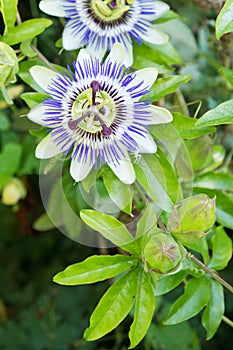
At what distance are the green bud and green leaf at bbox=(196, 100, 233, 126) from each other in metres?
0.16

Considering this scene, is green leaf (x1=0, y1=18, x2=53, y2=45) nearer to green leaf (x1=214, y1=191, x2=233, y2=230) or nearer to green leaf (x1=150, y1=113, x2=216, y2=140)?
green leaf (x1=150, y1=113, x2=216, y2=140)

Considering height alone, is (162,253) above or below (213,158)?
above

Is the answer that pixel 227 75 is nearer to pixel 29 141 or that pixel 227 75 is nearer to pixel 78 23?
pixel 78 23

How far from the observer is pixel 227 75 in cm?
90

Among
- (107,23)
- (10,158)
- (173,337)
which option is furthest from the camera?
(173,337)

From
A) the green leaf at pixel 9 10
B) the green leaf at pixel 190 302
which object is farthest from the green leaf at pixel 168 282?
the green leaf at pixel 9 10

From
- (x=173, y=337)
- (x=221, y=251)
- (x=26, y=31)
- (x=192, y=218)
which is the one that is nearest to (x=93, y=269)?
(x=192, y=218)

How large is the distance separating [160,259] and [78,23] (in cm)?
40

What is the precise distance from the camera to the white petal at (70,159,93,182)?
2.87ft

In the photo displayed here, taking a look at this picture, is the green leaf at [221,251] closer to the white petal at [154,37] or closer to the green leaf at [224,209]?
the green leaf at [224,209]

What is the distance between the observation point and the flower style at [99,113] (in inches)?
33.9

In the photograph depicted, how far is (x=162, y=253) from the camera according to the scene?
806 millimetres

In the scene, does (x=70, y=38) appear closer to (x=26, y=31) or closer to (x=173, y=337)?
(x=26, y=31)

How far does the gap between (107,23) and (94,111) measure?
23 centimetres
